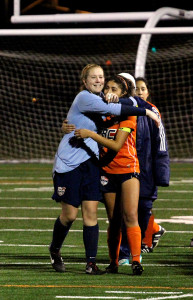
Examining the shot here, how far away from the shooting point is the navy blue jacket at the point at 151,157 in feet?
29.4

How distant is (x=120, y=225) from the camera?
818 cm

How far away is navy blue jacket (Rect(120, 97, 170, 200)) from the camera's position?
8961mm

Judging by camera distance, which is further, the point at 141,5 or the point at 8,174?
the point at 141,5

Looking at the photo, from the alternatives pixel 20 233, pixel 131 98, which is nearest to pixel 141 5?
pixel 20 233

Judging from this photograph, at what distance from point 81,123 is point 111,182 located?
586 mm

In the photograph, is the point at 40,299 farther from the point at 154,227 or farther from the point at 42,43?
the point at 42,43

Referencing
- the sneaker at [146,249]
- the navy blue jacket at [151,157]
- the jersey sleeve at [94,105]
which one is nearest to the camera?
the jersey sleeve at [94,105]

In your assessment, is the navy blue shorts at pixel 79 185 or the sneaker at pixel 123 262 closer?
the navy blue shorts at pixel 79 185

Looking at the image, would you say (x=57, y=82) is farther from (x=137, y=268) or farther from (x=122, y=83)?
(x=137, y=268)

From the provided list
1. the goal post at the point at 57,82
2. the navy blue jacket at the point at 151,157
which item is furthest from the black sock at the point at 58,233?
the goal post at the point at 57,82

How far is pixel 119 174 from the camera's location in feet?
26.2

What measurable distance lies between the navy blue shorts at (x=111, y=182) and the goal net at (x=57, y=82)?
1492 cm

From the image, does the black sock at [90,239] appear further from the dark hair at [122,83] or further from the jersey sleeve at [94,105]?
the dark hair at [122,83]

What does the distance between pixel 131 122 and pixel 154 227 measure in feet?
7.60
